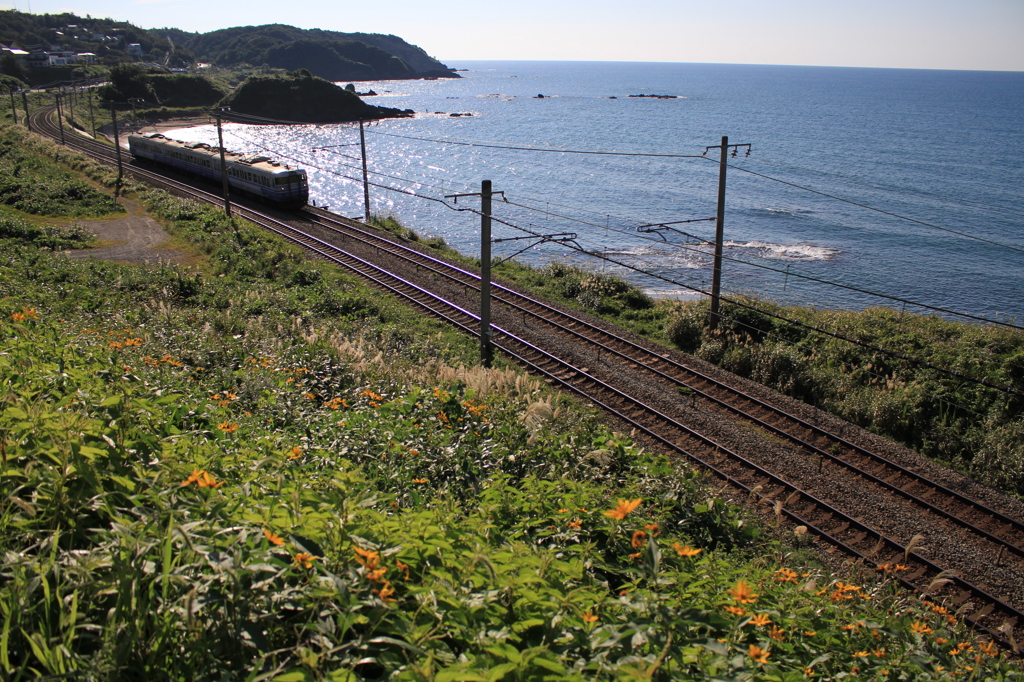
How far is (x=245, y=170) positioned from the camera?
3916 centimetres

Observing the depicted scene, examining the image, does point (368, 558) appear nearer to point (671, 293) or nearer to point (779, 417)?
point (779, 417)

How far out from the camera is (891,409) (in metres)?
15.8

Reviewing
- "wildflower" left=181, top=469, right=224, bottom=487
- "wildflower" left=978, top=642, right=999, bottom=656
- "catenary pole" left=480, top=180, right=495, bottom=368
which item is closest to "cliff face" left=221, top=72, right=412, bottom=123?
"catenary pole" left=480, top=180, right=495, bottom=368

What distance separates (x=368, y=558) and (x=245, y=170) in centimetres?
4103

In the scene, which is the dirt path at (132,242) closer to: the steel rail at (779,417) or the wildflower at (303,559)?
the steel rail at (779,417)

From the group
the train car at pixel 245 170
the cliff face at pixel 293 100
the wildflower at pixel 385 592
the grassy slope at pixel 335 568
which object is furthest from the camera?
the cliff face at pixel 293 100

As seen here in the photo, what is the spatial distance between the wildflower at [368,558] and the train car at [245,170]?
36594mm

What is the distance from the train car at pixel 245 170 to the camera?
37.0 m

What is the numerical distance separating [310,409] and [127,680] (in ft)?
19.1

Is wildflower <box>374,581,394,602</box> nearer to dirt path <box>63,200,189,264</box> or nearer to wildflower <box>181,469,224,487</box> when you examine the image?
wildflower <box>181,469,224,487</box>

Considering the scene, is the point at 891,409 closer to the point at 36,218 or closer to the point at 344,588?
the point at 344,588

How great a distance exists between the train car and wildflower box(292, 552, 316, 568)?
A: 36.5 m

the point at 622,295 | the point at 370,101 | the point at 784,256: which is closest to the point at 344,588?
the point at 622,295

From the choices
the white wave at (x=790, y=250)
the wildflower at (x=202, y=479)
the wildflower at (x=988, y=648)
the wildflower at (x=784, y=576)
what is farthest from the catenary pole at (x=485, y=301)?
the white wave at (x=790, y=250)
